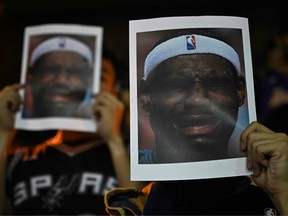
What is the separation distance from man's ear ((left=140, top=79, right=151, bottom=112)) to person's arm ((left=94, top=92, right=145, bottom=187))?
455 millimetres

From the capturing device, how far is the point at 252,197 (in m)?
0.81

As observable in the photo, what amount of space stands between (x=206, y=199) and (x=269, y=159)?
0.14 metres

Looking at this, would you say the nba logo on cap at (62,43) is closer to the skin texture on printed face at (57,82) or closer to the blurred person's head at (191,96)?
the skin texture on printed face at (57,82)

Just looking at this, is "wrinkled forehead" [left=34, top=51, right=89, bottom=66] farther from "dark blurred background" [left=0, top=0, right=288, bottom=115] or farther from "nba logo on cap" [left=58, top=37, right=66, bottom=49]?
"dark blurred background" [left=0, top=0, right=288, bottom=115]

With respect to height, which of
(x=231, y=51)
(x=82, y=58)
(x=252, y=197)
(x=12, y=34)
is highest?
(x=12, y=34)

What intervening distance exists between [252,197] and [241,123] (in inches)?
5.8

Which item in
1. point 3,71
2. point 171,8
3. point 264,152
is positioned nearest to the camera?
point 264,152

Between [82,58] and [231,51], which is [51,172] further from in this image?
[231,51]

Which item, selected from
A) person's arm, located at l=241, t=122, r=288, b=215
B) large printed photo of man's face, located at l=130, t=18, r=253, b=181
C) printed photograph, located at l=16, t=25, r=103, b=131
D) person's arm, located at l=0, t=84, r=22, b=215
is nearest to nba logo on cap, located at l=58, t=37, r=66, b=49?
printed photograph, located at l=16, t=25, r=103, b=131

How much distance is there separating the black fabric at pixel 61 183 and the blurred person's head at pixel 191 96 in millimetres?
458

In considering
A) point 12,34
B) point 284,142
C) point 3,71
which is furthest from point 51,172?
point 12,34

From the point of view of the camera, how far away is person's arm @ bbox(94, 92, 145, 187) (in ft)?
3.89

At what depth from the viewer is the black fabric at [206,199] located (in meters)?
0.79

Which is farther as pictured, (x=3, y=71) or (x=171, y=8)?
(x=171, y=8)
